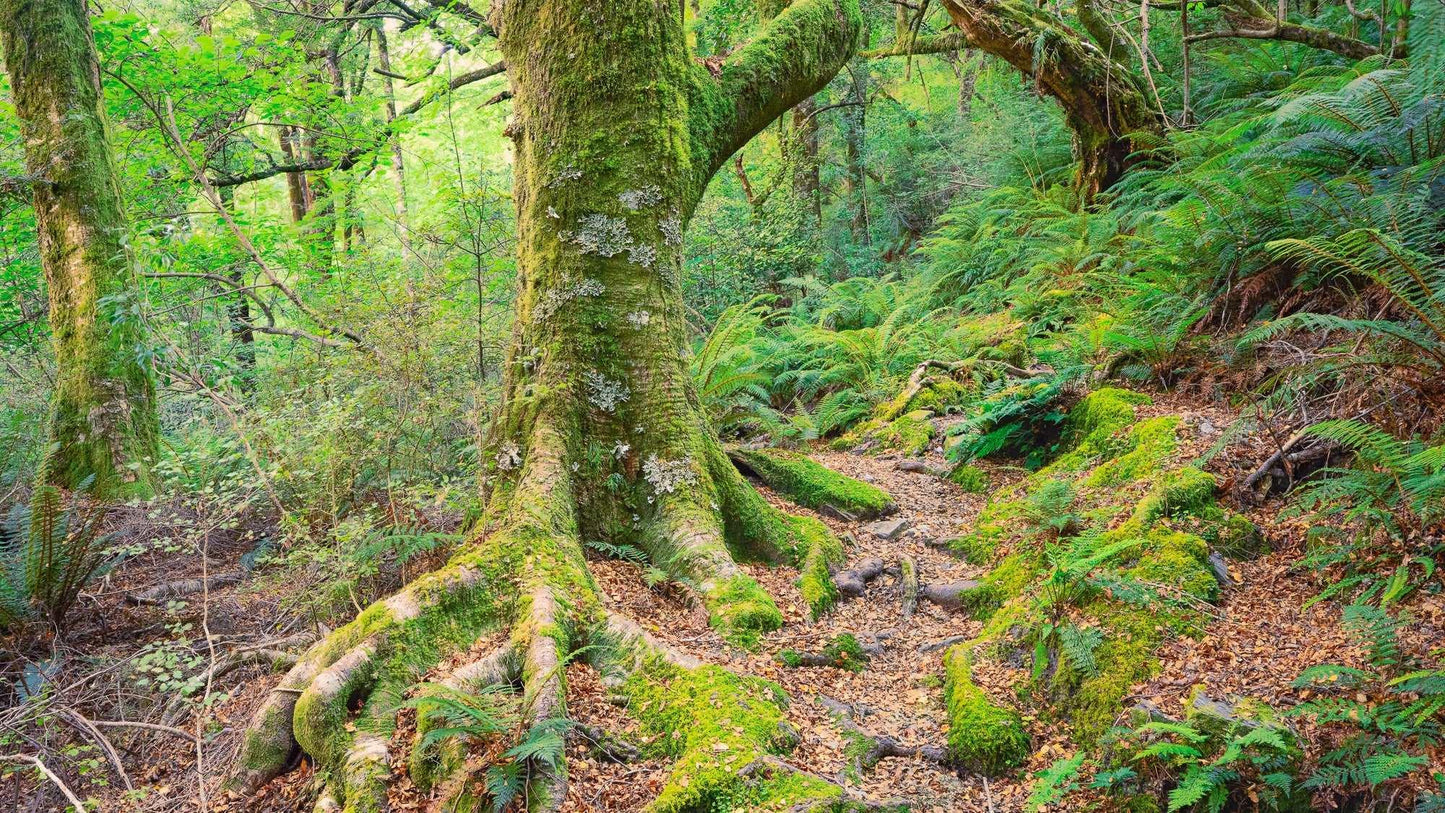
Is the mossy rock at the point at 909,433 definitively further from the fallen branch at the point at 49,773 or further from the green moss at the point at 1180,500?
the fallen branch at the point at 49,773

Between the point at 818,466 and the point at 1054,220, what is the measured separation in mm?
5736

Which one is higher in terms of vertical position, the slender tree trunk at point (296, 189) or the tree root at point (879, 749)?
the slender tree trunk at point (296, 189)

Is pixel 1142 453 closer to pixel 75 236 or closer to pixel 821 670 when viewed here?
pixel 821 670

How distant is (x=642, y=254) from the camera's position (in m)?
4.09

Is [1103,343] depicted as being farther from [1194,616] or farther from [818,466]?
[1194,616]

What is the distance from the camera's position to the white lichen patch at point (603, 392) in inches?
156

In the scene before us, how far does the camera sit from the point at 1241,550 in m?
3.32

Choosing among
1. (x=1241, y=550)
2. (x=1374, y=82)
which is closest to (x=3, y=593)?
(x=1241, y=550)

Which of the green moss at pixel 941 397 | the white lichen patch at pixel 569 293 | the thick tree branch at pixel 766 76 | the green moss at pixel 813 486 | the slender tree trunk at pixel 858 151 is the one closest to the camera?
the white lichen patch at pixel 569 293

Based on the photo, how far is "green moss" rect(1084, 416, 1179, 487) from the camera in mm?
4176

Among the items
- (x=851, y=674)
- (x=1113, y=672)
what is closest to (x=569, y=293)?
(x=851, y=674)

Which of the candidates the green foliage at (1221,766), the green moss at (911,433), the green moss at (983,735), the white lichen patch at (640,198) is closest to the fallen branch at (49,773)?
the green moss at (983,735)

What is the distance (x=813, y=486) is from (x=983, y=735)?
259 centimetres

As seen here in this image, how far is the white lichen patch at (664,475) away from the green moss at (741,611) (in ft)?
2.11
